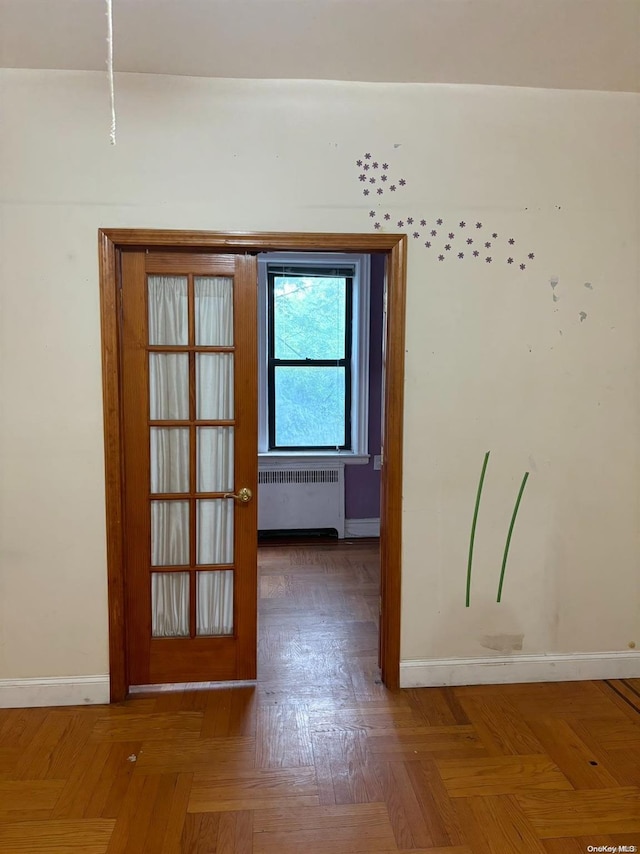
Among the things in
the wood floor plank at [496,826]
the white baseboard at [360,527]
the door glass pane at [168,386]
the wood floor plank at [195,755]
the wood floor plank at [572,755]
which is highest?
the door glass pane at [168,386]

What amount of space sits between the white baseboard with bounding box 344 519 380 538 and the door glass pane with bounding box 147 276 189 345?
2.74m

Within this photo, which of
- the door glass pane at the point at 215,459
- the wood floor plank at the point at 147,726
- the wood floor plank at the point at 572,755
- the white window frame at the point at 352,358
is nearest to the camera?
the wood floor plank at the point at 572,755

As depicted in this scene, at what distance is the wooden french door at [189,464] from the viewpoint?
2.59 metres

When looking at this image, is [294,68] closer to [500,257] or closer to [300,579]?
[500,257]

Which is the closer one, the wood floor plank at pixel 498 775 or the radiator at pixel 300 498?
the wood floor plank at pixel 498 775

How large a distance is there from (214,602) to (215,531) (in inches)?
13.6

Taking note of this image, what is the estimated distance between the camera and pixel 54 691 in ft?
8.48

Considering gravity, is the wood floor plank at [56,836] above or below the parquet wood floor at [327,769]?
below

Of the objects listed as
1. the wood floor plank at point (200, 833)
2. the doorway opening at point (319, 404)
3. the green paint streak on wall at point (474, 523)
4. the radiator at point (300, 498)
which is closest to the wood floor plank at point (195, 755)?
the wood floor plank at point (200, 833)

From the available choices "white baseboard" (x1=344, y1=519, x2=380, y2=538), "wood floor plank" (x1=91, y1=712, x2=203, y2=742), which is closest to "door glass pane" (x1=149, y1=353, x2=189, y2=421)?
"wood floor plank" (x1=91, y1=712, x2=203, y2=742)

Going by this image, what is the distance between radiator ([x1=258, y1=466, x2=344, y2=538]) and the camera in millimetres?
4785

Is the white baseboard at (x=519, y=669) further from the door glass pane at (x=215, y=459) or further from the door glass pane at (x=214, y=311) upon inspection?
the door glass pane at (x=214, y=311)

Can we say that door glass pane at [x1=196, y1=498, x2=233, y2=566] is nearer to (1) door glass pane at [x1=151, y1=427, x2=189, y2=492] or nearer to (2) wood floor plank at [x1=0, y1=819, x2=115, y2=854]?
(1) door glass pane at [x1=151, y1=427, x2=189, y2=492]

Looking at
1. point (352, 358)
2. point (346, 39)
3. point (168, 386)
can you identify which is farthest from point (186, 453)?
point (352, 358)
